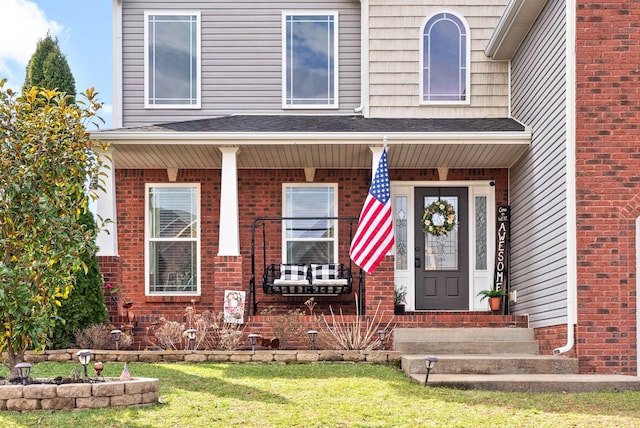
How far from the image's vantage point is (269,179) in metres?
14.6

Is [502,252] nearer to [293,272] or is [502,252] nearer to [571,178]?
[293,272]

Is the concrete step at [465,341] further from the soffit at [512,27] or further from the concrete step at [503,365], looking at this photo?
the soffit at [512,27]

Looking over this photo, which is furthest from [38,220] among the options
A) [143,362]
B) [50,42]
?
[50,42]

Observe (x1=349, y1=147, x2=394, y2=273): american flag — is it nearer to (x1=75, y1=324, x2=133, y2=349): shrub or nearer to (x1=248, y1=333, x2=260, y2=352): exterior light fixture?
(x1=248, y1=333, x2=260, y2=352): exterior light fixture

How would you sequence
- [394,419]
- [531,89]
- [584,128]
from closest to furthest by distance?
[394,419] < [584,128] < [531,89]

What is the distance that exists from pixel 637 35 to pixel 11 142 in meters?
7.02

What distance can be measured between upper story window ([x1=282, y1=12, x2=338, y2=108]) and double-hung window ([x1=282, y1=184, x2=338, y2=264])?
1361 millimetres

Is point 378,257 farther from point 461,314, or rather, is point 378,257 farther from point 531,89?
point 531,89

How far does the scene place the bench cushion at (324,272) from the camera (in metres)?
13.6

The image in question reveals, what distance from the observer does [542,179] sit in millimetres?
12102

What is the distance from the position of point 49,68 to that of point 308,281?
26.6 feet

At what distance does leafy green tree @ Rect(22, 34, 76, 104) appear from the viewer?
725 inches

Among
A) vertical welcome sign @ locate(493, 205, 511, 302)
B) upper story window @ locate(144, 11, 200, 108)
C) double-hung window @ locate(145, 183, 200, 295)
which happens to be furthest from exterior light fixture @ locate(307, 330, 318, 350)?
upper story window @ locate(144, 11, 200, 108)

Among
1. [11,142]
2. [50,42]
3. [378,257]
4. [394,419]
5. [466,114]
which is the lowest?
[394,419]
